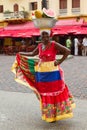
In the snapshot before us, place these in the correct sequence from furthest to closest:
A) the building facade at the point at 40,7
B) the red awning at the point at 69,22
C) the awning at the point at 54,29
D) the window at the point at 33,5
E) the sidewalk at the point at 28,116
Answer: the window at the point at 33,5 → the building facade at the point at 40,7 → the red awning at the point at 69,22 → the awning at the point at 54,29 → the sidewalk at the point at 28,116

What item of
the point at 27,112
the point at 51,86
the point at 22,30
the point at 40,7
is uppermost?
the point at 51,86

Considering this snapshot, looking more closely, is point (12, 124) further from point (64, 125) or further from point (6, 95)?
point (6, 95)

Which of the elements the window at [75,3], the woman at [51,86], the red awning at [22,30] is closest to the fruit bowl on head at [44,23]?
the woman at [51,86]

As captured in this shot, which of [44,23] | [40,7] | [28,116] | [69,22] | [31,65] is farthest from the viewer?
[40,7]

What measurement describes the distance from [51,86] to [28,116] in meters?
1.01

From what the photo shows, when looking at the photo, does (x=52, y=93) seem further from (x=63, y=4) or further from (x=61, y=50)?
(x=63, y=4)

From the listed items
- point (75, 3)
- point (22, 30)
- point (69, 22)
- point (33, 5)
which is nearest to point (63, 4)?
point (75, 3)

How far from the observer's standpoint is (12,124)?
688cm

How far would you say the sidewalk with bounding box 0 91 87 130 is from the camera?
667 centimetres

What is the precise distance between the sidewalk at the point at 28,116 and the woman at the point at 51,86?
0.19 m

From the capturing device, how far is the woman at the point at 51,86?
670cm

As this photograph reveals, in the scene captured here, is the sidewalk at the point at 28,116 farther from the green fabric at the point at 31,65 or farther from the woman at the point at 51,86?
the green fabric at the point at 31,65

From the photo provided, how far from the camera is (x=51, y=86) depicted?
6.73 m

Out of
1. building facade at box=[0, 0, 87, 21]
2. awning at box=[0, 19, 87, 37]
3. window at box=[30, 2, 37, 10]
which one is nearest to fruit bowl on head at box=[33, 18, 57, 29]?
awning at box=[0, 19, 87, 37]
